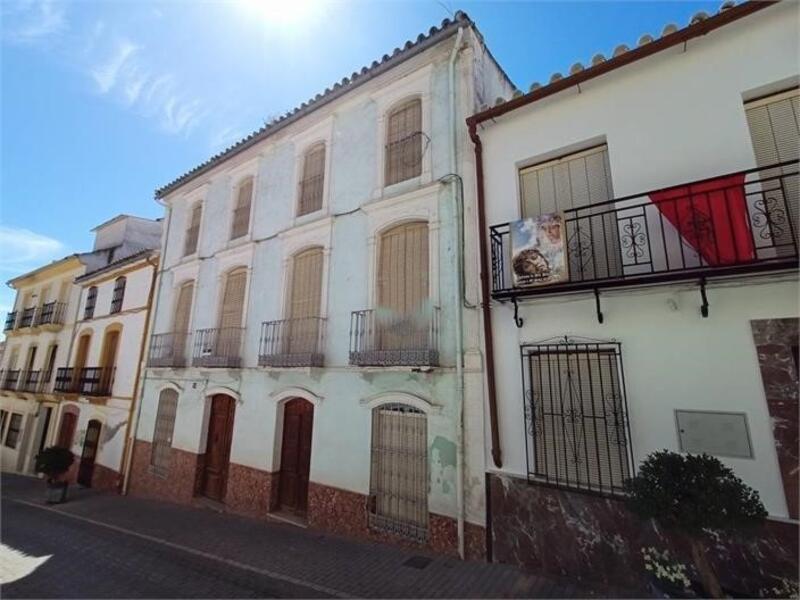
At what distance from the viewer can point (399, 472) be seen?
6973mm

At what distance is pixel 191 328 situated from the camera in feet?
38.3

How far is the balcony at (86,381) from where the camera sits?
1420cm

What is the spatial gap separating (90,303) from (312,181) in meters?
13.5

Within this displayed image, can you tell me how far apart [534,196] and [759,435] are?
436cm

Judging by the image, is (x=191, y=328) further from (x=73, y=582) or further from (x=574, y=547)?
(x=574, y=547)

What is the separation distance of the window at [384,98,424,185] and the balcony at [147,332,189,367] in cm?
802

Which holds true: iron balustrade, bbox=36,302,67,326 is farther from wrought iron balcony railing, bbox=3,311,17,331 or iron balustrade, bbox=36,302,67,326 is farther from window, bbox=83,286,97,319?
wrought iron balcony railing, bbox=3,311,17,331

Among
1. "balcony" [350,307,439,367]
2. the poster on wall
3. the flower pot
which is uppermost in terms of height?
the poster on wall

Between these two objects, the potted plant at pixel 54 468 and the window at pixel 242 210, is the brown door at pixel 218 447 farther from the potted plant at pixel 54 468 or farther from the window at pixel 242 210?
the potted plant at pixel 54 468

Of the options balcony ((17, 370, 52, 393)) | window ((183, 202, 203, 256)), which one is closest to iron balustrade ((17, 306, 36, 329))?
balcony ((17, 370, 52, 393))

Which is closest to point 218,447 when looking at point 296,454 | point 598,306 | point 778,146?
point 296,454

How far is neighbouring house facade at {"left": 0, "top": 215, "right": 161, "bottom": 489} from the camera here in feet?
45.4

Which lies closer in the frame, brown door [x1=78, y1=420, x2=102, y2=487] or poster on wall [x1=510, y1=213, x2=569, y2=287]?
poster on wall [x1=510, y1=213, x2=569, y2=287]

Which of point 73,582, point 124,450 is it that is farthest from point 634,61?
point 124,450
